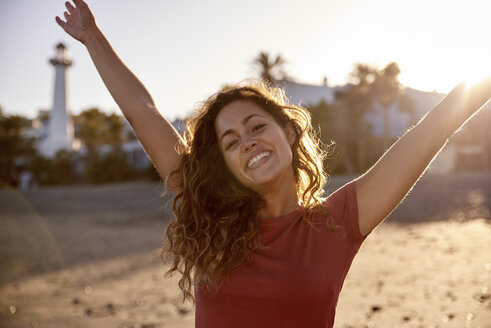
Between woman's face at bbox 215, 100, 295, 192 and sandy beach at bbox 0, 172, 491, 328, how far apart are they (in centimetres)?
63

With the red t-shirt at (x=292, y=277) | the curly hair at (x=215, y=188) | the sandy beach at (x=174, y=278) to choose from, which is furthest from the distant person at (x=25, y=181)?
the red t-shirt at (x=292, y=277)

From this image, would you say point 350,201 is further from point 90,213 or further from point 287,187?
point 90,213

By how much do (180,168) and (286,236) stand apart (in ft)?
2.30

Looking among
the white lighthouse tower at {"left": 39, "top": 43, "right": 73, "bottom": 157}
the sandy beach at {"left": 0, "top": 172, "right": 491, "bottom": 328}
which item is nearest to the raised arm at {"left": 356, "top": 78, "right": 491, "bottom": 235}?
the sandy beach at {"left": 0, "top": 172, "right": 491, "bottom": 328}

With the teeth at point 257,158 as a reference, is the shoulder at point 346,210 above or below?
below

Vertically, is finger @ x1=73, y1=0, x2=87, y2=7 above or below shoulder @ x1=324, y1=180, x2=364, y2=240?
above

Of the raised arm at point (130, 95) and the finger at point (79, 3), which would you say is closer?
the raised arm at point (130, 95)

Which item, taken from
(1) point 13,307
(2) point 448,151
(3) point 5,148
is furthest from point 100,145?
(1) point 13,307

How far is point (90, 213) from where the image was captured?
18.9m

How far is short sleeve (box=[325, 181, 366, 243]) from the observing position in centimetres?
206

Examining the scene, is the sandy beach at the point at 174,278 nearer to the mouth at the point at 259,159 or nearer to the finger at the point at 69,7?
the mouth at the point at 259,159

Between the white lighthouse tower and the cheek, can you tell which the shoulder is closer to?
the cheek

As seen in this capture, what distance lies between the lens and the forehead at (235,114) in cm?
230

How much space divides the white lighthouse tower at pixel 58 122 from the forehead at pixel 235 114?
129ft
